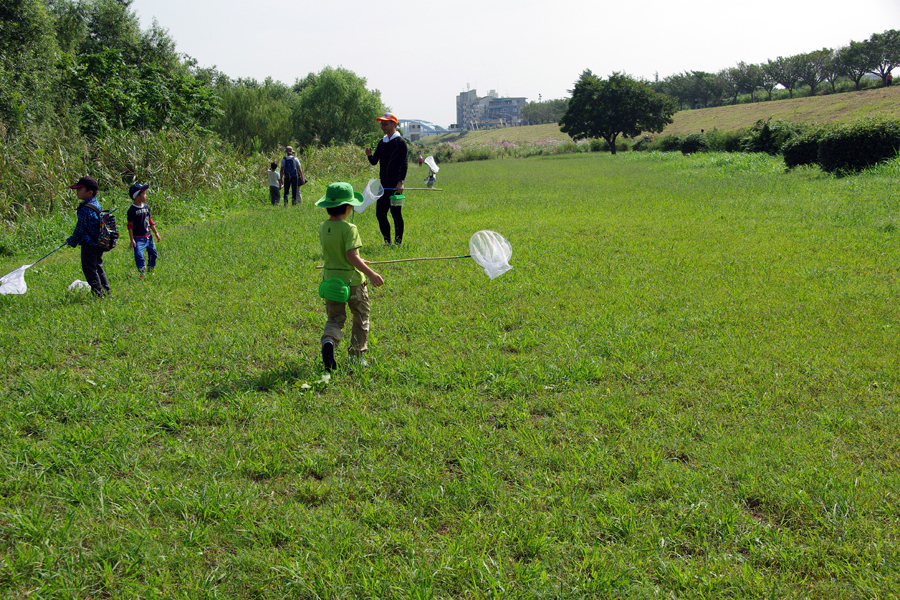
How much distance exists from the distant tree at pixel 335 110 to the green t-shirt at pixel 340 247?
51526mm

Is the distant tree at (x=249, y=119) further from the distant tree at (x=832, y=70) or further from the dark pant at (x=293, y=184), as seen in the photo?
the distant tree at (x=832, y=70)

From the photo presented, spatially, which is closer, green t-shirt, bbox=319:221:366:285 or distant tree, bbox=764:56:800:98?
green t-shirt, bbox=319:221:366:285

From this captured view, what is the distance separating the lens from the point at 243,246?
33.0 ft

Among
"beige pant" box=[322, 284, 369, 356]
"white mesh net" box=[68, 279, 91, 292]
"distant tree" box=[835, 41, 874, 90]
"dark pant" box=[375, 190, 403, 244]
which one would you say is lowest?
"beige pant" box=[322, 284, 369, 356]

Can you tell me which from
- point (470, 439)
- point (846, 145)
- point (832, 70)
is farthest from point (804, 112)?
point (470, 439)

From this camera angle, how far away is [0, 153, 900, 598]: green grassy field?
99.3 inches

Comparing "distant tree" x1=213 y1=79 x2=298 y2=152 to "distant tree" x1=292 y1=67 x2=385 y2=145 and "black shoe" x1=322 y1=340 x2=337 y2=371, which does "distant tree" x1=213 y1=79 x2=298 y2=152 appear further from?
"black shoe" x1=322 y1=340 x2=337 y2=371

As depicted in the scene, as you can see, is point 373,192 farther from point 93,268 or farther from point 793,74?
point 793,74

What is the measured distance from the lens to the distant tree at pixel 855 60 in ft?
233

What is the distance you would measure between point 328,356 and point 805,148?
1988cm

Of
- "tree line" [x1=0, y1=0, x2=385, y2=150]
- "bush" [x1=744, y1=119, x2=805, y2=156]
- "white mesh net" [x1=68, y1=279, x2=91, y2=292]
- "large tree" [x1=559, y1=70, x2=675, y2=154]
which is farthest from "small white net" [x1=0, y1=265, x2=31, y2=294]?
"large tree" [x1=559, y1=70, x2=675, y2=154]

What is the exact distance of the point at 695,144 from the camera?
3622cm

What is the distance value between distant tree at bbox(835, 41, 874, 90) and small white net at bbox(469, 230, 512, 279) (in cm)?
8703

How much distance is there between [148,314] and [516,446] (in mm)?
4772
